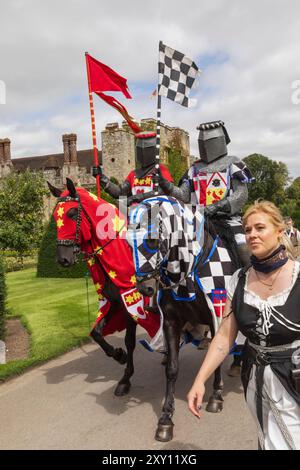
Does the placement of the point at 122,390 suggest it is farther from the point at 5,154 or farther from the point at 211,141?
the point at 5,154

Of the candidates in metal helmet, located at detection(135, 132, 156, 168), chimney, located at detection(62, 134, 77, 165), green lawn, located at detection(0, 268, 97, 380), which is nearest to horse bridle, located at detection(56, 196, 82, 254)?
metal helmet, located at detection(135, 132, 156, 168)

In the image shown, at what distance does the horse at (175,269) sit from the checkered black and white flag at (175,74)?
4.19 feet

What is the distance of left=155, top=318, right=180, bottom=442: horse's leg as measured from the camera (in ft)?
13.9

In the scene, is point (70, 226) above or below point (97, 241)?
above

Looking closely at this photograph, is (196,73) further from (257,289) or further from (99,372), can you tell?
(99,372)

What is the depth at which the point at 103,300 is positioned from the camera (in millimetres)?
5516

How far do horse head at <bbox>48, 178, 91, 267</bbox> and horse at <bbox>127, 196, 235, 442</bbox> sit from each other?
113cm

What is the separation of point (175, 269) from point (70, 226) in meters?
1.43

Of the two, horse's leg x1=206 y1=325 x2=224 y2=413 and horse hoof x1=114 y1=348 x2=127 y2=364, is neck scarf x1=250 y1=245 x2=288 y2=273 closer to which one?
horse's leg x1=206 y1=325 x2=224 y2=413

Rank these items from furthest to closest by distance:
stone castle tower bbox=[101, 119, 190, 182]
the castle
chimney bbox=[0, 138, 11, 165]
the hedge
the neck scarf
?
chimney bbox=[0, 138, 11, 165] → stone castle tower bbox=[101, 119, 190, 182] → the castle → the hedge → the neck scarf

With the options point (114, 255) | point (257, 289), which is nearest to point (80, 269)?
point (114, 255)

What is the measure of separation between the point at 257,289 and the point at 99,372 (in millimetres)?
4285

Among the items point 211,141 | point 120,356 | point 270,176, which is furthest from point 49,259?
point 270,176

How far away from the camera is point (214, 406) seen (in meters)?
4.76
